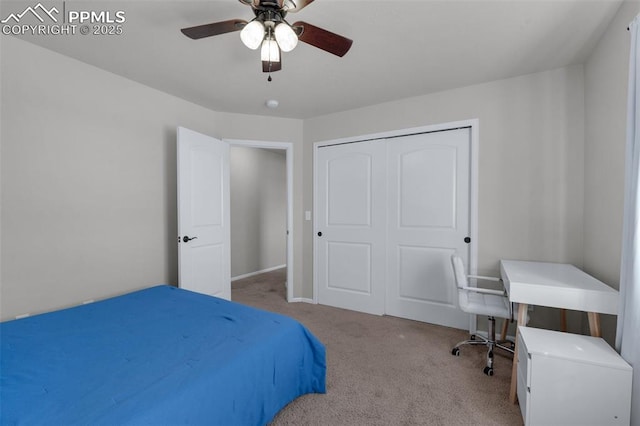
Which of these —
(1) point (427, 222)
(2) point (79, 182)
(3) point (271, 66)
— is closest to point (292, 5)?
(3) point (271, 66)

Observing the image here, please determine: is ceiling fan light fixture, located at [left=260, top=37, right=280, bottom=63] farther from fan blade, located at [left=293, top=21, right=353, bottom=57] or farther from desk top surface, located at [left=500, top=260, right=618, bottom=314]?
desk top surface, located at [left=500, top=260, right=618, bottom=314]

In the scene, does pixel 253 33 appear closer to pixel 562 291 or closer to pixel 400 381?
pixel 562 291

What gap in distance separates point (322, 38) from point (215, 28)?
0.58m

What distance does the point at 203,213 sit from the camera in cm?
312

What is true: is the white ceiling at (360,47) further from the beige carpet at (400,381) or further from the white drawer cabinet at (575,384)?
the beige carpet at (400,381)

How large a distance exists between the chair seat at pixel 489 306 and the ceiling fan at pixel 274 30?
6.85 feet

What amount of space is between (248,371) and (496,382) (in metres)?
1.79

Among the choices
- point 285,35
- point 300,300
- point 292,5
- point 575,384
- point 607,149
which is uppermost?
point 292,5

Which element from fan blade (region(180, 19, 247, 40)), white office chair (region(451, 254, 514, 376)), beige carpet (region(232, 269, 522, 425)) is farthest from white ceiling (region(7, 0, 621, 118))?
beige carpet (region(232, 269, 522, 425))

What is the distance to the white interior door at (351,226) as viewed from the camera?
11.0 ft

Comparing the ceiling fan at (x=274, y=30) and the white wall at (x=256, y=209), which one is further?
the white wall at (x=256, y=209)

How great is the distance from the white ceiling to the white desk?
168cm

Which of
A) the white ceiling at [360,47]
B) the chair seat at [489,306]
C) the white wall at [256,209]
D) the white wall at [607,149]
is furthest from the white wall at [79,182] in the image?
the white wall at [607,149]

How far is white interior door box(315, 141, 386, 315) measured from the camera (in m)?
3.34
